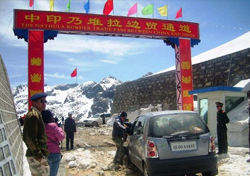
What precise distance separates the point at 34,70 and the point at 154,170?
938 centimetres

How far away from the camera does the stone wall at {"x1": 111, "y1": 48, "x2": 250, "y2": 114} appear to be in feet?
45.0

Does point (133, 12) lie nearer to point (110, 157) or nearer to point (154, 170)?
point (110, 157)

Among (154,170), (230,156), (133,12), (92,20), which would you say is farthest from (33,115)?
(133,12)

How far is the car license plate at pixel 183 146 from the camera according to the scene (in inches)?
179

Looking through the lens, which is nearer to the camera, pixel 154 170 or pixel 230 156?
pixel 154 170

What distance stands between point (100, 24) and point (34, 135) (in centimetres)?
1078

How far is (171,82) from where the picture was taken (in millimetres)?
20219

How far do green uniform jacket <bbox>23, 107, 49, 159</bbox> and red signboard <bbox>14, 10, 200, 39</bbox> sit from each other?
1025 centimetres

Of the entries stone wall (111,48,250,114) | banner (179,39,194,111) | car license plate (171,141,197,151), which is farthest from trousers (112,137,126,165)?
stone wall (111,48,250,114)

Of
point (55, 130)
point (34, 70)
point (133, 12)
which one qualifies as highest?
point (133, 12)

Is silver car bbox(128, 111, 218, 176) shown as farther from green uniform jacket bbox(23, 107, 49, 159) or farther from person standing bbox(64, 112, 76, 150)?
person standing bbox(64, 112, 76, 150)

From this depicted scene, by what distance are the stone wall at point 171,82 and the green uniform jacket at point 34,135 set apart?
12.5 metres

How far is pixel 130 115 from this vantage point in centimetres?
2388

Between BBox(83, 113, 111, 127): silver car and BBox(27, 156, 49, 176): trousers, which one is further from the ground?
BBox(27, 156, 49, 176): trousers
